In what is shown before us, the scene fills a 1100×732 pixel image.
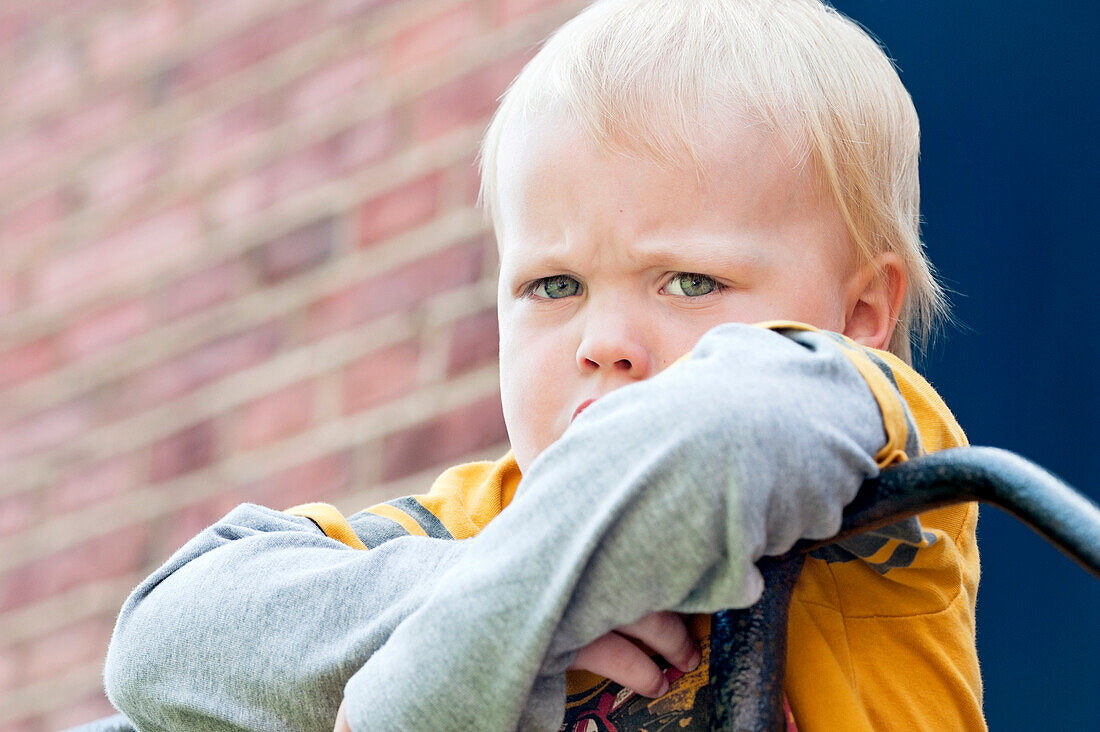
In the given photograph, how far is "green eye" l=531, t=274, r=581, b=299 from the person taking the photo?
1.00 m

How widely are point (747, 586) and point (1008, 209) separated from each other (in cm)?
90

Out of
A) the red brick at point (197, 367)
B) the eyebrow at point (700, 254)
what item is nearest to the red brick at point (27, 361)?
the red brick at point (197, 367)

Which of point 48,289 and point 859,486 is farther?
point 48,289

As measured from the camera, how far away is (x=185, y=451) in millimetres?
1926

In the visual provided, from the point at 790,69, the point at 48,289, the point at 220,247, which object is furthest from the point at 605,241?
the point at 48,289

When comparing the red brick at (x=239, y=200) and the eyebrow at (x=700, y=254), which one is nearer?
the eyebrow at (x=700, y=254)

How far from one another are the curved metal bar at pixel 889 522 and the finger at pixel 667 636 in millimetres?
79

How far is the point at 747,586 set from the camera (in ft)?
1.98

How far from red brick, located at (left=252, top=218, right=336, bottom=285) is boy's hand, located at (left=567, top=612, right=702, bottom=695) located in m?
1.19

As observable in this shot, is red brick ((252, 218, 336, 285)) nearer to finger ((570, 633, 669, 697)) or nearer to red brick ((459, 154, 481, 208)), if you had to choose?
red brick ((459, 154, 481, 208))

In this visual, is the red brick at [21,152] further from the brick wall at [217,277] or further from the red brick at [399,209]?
the red brick at [399,209]

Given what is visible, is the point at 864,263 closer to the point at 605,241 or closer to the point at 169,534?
the point at 605,241

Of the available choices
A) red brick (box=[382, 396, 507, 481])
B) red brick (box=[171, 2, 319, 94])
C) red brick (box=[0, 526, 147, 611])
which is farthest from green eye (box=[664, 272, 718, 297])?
red brick (box=[0, 526, 147, 611])

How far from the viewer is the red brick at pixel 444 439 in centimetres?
166
